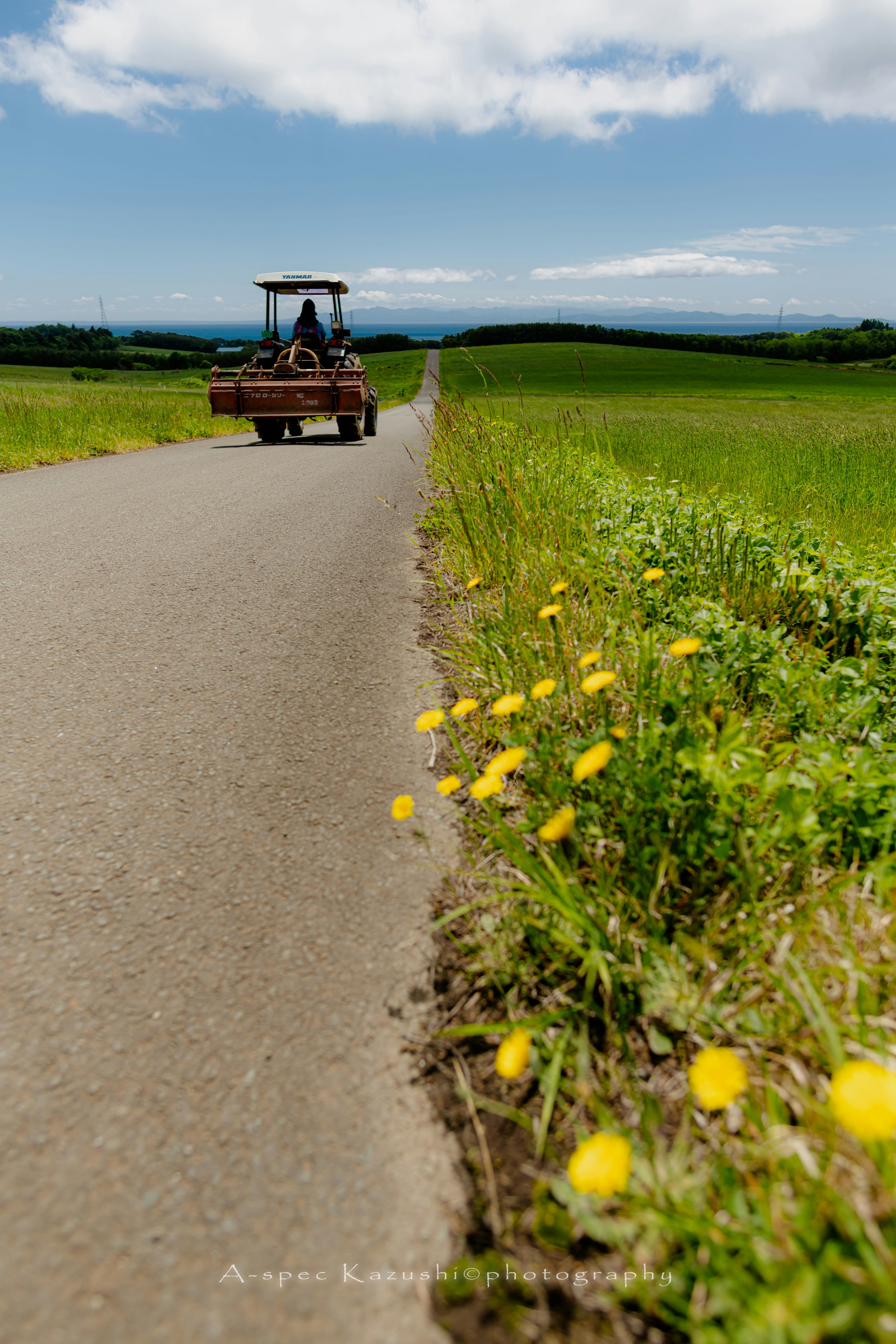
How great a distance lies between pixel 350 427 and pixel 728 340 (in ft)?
241

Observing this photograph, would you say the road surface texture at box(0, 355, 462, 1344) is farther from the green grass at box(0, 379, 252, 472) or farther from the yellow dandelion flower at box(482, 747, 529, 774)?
the green grass at box(0, 379, 252, 472)

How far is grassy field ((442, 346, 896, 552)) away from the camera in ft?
18.5

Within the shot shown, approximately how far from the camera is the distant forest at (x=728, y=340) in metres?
65.2

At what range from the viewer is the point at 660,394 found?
125 feet

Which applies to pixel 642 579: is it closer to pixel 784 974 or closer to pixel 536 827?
pixel 536 827

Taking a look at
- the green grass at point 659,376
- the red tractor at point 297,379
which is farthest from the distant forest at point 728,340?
the red tractor at point 297,379

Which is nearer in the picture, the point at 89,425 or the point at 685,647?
the point at 685,647

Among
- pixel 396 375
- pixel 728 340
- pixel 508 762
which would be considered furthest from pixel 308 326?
pixel 728 340

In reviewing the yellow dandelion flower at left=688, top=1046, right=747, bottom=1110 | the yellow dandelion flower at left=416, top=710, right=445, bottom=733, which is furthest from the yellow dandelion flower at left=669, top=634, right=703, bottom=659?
the yellow dandelion flower at left=688, top=1046, right=747, bottom=1110

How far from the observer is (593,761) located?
1.56 metres

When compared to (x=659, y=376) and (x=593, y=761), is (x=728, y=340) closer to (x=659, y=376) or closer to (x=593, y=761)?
(x=659, y=376)

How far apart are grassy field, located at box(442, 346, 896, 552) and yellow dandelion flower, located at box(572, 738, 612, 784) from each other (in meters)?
2.94

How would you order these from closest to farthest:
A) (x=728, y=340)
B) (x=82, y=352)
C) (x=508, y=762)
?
(x=508, y=762) → (x=728, y=340) → (x=82, y=352)

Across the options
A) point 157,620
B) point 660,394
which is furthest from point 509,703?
point 660,394
